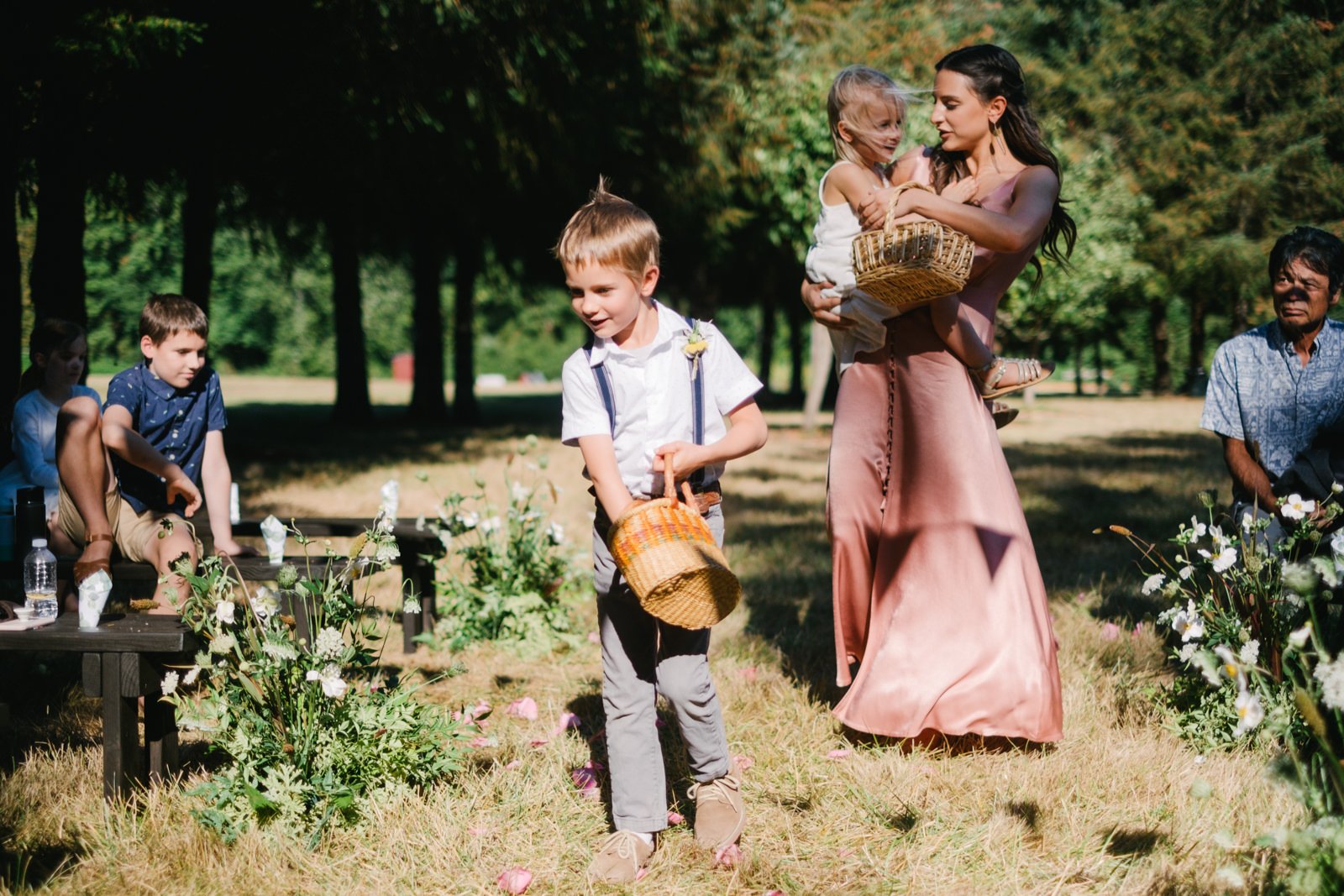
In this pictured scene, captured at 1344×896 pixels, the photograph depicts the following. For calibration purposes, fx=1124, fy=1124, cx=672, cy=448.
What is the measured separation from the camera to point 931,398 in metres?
3.79

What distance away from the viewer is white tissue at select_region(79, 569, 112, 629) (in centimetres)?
329

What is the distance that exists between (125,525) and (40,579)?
842 millimetres

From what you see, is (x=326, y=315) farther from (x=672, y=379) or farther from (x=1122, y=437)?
(x=672, y=379)

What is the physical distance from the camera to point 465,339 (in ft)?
76.2

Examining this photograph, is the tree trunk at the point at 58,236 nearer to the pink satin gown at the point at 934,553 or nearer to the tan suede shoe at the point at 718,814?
the pink satin gown at the point at 934,553

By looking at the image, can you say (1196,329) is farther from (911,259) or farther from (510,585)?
(911,259)

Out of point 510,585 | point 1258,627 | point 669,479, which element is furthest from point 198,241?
point 1258,627

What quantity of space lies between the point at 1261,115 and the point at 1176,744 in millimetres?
8695

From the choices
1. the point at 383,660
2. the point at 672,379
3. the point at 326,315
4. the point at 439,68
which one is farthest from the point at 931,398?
the point at 326,315

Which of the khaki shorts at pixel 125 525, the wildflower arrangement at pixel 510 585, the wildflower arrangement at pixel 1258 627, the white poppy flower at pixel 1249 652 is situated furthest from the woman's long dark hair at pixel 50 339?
the white poppy flower at pixel 1249 652

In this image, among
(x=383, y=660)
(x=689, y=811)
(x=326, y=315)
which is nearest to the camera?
(x=689, y=811)

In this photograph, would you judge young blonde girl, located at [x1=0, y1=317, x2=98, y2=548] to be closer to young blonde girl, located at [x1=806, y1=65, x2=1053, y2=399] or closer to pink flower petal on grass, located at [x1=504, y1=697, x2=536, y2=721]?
pink flower petal on grass, located at [x1=504, y1=697, x2=536, y2=721]

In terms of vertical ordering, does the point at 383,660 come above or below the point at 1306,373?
below

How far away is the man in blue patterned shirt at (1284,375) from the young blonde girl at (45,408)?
15.2 ft
